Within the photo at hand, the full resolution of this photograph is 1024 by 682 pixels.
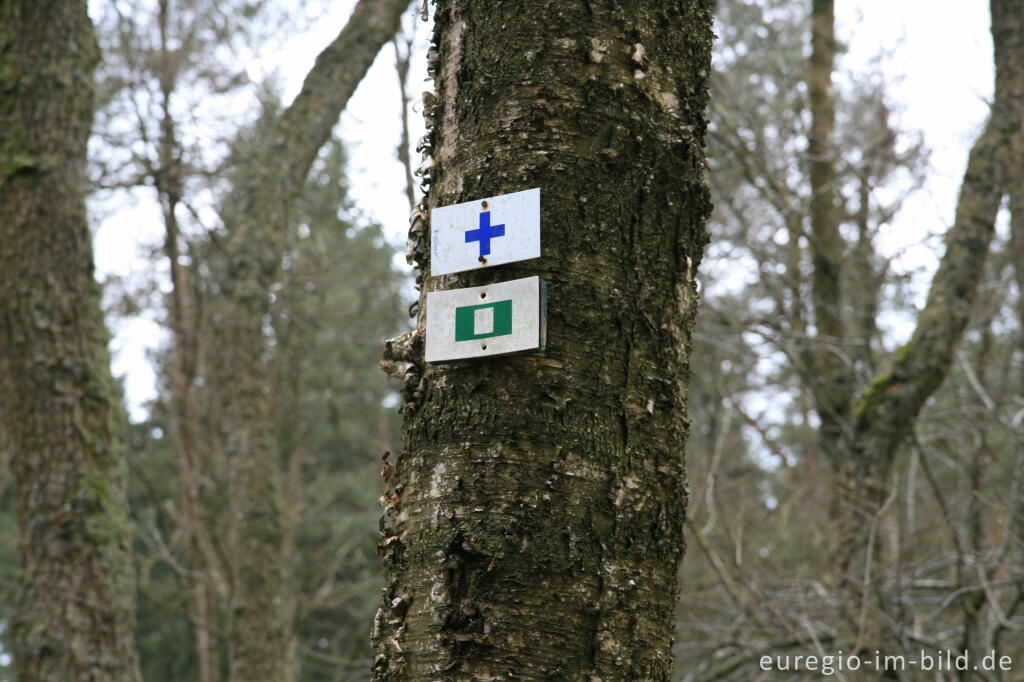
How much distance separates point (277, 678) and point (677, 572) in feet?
15.4

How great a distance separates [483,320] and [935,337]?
12.6 feet

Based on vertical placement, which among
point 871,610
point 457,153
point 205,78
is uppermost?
point 205,78

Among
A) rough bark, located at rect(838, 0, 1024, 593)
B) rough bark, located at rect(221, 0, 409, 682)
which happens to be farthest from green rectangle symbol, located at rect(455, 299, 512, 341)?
rough bark, located at rect(221, 0, 409, 682)

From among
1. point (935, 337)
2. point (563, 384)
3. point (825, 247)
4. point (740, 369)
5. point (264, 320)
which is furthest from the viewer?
point (740, 369)

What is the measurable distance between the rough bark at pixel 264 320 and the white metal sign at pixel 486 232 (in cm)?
446

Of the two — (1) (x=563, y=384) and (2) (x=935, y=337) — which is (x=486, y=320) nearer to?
(1) (x=563, y=384)

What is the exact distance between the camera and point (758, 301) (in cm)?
968

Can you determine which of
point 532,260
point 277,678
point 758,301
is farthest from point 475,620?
point 758,301

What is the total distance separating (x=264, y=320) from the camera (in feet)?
18.6

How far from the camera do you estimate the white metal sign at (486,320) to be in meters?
1.26

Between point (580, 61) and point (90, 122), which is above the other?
point (90, 122)

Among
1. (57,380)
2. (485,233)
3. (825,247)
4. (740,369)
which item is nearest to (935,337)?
(825,247)

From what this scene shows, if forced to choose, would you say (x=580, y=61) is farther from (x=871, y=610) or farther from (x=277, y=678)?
(x=277, y=678)

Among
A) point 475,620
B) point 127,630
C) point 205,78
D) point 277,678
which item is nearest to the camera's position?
point 475,620
